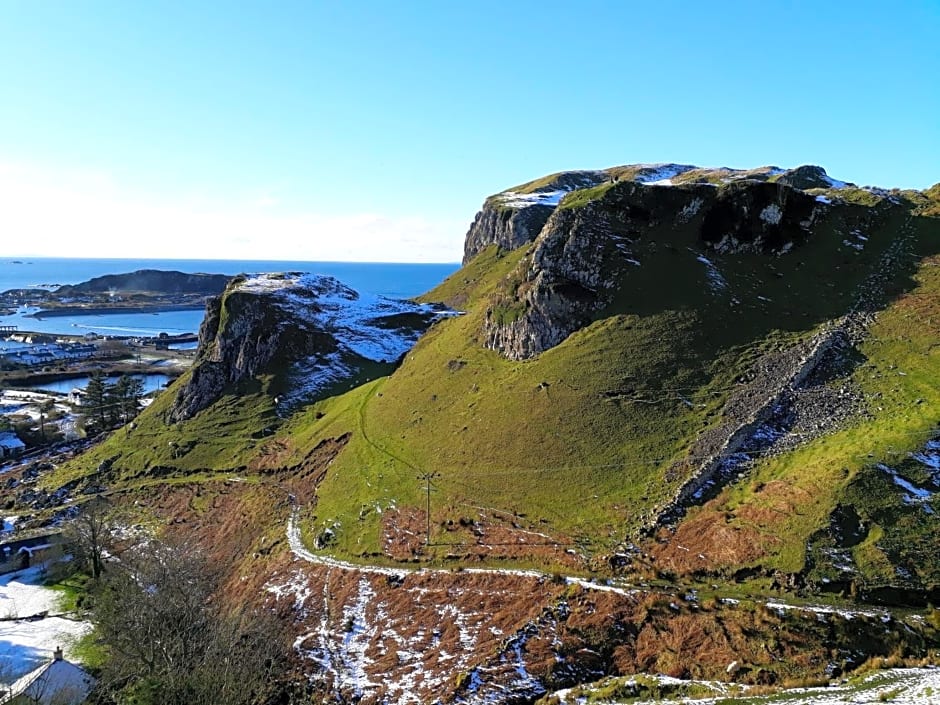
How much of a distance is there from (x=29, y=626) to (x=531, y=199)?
136186 millimetres

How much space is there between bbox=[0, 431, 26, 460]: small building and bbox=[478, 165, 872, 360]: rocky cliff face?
86770mm

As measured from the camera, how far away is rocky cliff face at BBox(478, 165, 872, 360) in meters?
59.9

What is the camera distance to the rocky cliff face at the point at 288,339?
283ft

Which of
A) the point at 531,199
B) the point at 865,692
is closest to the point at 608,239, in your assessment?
the point at 865,692

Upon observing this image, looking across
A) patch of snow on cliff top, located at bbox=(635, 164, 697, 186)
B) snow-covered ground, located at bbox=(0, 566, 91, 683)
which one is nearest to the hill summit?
snow-covered ground, located at bbox=(0, 566, 91, 683)

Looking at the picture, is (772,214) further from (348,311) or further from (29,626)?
(29,626)

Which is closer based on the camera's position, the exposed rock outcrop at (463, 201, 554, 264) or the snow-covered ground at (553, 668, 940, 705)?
the snow-covered ground at (553, 668, 940, 705)

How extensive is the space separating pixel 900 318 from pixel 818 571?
3185 cm

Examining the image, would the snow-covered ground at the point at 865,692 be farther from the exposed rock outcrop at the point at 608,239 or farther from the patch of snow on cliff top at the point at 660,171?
the patch of snow on cliff top at the point at 660,171

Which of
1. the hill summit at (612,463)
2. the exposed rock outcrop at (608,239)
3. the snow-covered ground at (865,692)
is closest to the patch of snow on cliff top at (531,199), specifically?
the hill summit at (612,463)

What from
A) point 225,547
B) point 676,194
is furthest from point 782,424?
point 225,547

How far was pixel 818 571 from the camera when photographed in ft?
97.2

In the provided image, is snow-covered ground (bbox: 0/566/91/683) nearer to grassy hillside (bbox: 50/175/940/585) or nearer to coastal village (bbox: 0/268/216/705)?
coastal village (bbox: 0/268/216/705)

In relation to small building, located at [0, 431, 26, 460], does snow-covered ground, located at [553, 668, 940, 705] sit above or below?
above
